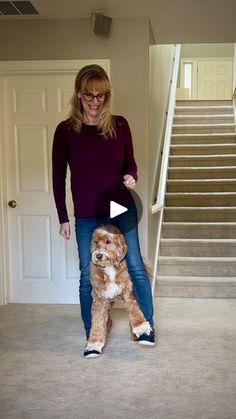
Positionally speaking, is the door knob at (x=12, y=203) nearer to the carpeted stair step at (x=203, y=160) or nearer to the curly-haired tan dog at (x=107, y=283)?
the curly-haired tan dog at (x=107, y=283)

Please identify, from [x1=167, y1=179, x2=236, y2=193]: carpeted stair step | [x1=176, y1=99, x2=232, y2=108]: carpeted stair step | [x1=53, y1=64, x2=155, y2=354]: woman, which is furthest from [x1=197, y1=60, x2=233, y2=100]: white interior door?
[x1=53, y1=64, x2=155, y2=354]: woman

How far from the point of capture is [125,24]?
10.4ft

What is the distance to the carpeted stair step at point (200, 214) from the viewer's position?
457cm

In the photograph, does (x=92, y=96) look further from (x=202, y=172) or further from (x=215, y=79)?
(x=215, y=79)

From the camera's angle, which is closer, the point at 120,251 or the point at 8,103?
the point at 120,251

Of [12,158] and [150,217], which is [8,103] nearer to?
[12,158]

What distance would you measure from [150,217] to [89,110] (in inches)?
55.8

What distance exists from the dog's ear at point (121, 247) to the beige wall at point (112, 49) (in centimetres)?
105

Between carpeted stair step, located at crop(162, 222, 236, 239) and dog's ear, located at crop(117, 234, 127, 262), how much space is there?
205 cm

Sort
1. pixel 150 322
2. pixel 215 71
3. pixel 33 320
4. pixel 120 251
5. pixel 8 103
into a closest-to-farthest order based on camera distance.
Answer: pixel 120 251 → pixel 150 322 → pixel 33 320 → pixel 8 103 → pixel 215 71

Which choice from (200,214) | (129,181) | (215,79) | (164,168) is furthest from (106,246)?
(215,79)

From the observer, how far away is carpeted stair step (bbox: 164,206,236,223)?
15.0ft

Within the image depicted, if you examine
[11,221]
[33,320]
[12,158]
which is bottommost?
[33,320]

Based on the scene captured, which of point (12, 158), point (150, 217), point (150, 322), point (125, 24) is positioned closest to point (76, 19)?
point (125, 24)
